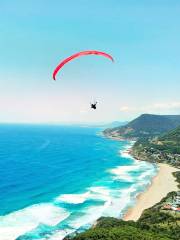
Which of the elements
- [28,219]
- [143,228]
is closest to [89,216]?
[28,219]

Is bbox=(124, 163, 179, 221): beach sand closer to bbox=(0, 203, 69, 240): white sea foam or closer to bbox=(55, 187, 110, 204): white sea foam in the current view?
bbox=(55, 187, 110, 204): white sea foam

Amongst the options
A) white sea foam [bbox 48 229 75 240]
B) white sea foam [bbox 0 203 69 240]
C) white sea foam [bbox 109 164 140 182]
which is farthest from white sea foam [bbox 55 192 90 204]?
white sea foam [bbox 109 164 140 182]

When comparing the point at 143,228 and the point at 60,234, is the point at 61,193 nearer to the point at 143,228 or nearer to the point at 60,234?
the point at 60,234

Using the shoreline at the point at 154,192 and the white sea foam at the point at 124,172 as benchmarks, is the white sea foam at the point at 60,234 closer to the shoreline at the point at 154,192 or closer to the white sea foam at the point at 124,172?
the shoreline at the point at 154,192

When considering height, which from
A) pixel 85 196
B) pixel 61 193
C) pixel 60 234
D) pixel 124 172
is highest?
pixel 124 172

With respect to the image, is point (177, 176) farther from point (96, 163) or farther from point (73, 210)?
point (73, 210)

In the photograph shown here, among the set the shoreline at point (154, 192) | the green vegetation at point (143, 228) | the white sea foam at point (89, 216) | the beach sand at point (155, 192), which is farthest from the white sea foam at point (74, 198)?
the green vegetation at point (143, 228)
